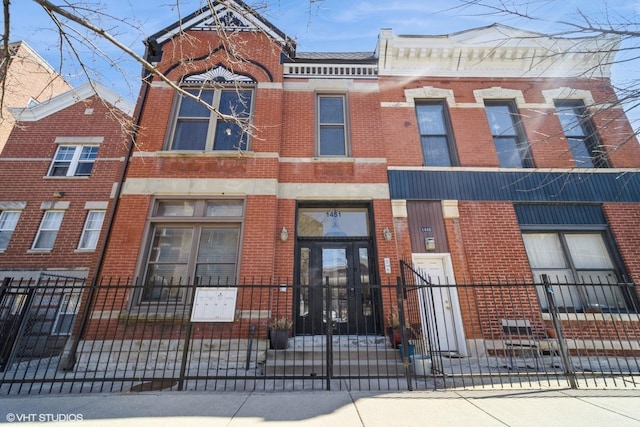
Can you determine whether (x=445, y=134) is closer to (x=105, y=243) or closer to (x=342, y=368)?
(x=342, y=368)

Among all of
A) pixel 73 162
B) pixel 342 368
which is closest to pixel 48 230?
pixel 73 162

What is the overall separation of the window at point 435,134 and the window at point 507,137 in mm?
1408

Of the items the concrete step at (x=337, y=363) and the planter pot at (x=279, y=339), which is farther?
the planter pot at (x=279, y=339)

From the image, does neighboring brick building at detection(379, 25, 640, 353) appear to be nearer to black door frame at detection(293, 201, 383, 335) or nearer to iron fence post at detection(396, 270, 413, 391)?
black door frame at detection(293, 201, 383, 335)

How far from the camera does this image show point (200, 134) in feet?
27.5

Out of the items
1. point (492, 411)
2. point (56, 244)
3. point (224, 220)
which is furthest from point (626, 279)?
point (56, 244)

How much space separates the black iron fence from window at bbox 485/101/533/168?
12.6 feet

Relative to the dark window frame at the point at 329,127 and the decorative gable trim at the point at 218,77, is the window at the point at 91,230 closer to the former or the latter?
the decorative gable trim at the point at 218,77

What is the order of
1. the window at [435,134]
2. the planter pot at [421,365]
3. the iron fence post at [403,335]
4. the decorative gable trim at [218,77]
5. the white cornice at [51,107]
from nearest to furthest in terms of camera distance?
1. the iron fence post at [403,335]
2. the planter pot at [421,365]
3. the window at [435,134]
4. the decorative gable trim at [218,77]
5. the white cornice at [51,107]

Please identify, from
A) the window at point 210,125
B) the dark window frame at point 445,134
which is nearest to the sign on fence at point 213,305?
the window at point 210,125

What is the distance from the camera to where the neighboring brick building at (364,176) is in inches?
278

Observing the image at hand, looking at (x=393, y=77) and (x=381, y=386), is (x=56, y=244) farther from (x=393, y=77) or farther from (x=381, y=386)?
(x=393, y=77)

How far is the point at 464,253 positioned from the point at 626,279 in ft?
13.1

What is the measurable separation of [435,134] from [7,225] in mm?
16583
